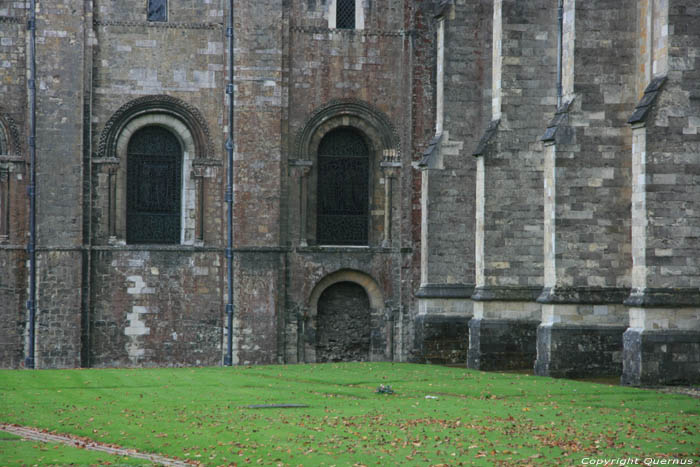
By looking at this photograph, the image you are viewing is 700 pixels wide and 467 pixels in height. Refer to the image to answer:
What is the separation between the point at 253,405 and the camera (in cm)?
2122

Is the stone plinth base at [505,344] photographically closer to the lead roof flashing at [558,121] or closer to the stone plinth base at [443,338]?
the stone plinth base at [443,338]

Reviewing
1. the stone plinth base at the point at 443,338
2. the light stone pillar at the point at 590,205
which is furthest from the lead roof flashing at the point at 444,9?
the stone plinth base at the point at 443,338

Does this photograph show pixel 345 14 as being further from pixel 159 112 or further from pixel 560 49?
pixel 560 49

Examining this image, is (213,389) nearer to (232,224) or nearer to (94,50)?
(232,224)

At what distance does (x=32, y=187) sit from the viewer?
3434cm

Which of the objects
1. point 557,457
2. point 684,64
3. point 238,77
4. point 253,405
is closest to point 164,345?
point 238,77

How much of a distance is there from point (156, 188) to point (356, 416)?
17327 mm

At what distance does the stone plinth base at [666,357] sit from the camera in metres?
24.0

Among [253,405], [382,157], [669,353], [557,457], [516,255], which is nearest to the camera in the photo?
[557,457]

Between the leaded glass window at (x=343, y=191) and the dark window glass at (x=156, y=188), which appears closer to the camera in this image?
the dark window glass at (x=156, y=188)

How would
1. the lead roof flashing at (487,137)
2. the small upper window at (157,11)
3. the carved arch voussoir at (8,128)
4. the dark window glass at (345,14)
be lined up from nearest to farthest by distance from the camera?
the lead roof flashing at (487,137) → the carved arch voussoir at (8,128) → the small upper window at (157,11) → the dark window glass at (345,14)

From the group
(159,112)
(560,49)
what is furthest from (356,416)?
(159,112)

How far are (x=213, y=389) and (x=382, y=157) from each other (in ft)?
44.3

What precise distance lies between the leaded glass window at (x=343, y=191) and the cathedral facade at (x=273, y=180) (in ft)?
0.16
